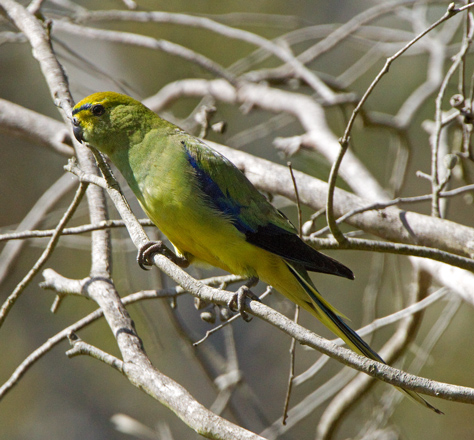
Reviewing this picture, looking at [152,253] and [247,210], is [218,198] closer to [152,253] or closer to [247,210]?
[247,210]

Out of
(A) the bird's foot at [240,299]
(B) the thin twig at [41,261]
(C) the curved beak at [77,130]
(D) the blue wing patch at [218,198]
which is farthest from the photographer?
(C) the curved beak at [77,130]

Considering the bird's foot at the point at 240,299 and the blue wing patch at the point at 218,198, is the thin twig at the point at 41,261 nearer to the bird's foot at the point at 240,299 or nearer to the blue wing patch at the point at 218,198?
the blue wing patch at the point at 218,198

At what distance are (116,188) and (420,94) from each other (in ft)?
11.5

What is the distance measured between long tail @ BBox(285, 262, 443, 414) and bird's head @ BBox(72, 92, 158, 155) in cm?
118

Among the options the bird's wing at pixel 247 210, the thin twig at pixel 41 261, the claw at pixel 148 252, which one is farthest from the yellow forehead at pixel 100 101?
the claw at pixel 148 252

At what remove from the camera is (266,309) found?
1.80 metres

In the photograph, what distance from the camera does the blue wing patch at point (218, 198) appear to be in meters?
2.99

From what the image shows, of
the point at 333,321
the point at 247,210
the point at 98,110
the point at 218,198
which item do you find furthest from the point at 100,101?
the point at 333,321

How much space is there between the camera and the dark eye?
318 centimetres

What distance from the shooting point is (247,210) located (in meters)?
3.11

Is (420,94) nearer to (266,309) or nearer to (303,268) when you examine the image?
(303,268)

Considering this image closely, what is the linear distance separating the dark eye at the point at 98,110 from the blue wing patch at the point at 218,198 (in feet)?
1.73

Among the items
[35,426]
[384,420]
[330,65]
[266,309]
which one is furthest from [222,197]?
[330,65]

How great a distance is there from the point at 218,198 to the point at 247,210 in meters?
0.18
